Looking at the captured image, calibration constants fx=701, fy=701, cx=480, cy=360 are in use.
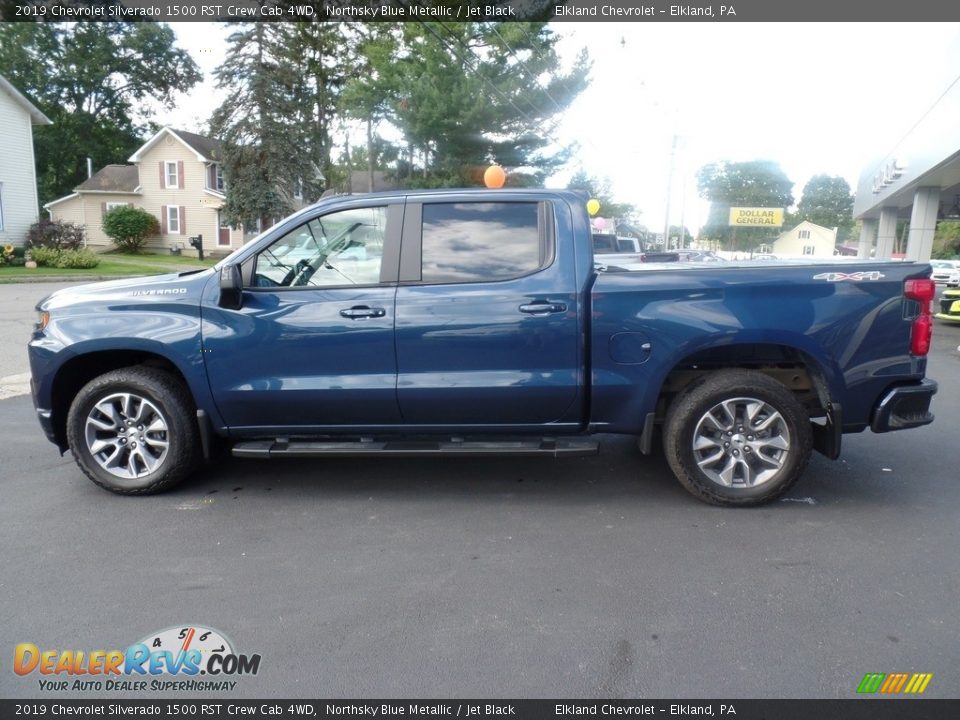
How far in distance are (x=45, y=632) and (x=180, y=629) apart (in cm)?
58

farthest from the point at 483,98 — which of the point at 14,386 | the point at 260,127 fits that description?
the point at 14,386

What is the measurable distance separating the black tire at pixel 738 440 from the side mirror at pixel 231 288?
2.84 meters

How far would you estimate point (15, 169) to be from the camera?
28672mm

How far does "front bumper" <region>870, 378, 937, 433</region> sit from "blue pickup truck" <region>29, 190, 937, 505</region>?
0.01 m

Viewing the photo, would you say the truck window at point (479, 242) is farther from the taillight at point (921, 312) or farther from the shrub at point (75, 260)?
the shrub at point (75, 260)

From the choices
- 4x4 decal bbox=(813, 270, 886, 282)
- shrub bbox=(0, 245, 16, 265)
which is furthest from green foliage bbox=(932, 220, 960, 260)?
4x4 decal bbox=(813, 270, 886, 282)

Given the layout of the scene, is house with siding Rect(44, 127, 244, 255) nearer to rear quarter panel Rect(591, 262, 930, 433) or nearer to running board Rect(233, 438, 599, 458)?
running board Rect(233, 438, 599, 458)

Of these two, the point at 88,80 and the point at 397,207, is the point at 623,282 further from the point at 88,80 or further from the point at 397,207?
the point at 88,80

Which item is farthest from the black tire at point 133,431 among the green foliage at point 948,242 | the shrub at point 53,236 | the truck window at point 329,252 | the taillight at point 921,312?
the green foliage at point 948,242

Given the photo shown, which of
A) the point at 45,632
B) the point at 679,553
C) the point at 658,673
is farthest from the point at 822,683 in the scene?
the point at 45,632

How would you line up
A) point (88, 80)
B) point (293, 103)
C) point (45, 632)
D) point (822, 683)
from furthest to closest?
point (88, 80), point (293, 103), point (45, 632), point (822, 683)

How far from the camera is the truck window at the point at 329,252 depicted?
14.9ft

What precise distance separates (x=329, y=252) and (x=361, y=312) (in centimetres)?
54

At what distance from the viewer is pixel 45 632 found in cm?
308
